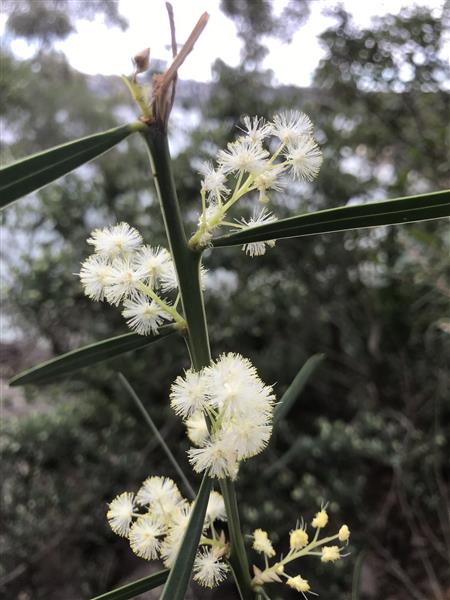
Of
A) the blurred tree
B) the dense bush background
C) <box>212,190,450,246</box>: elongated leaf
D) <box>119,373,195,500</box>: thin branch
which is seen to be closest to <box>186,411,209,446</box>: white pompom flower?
<box>119,373,195,500</box>: thin branch

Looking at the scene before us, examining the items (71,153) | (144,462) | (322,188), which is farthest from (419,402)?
(71,153)

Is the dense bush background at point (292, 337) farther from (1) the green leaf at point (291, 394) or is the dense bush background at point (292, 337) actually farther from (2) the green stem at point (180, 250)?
(2) the green stem at point (180, 250)

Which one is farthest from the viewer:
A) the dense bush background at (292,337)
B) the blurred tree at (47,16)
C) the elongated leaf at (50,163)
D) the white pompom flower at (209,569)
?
the blurred tree at (47,16)

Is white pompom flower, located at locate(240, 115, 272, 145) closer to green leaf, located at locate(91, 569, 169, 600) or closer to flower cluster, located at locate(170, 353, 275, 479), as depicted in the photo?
flower cluster, located at locate(170, 353, 275, 479)

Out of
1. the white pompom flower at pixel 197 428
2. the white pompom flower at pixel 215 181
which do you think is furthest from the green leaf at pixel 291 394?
the white pompom flower at pixel 215 181

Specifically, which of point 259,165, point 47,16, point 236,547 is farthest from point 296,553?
point 47,16

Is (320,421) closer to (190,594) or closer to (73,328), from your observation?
(190,594)
